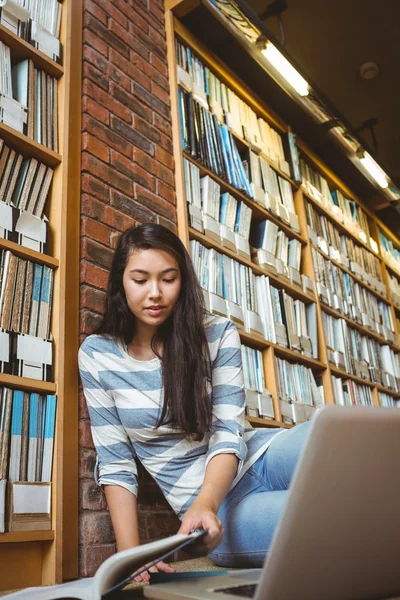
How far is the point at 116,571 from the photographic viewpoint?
0.71 meters

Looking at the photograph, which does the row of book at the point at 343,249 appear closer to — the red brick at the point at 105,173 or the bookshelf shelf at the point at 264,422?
the bookshelf shelf at the point at 264,422

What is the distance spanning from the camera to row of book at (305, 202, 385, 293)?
3.30 metres

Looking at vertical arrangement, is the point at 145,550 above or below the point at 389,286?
below

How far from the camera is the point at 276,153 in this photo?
3121 mm

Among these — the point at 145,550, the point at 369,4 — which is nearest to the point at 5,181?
the point at 145,550

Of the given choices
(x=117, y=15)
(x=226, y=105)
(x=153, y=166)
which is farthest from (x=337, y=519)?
(x=226, y=105)

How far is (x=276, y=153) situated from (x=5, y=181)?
76.7 inches

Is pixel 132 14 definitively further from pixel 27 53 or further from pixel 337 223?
pixel 337 223

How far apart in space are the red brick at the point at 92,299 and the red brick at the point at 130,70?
3.13 feet

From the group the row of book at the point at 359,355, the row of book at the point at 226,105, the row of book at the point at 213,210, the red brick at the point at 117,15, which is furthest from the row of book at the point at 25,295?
the row of book at the point at 359,355

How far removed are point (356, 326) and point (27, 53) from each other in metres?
2.52

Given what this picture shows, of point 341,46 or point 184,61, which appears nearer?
point 184,61

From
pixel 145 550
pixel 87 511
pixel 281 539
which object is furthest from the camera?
pixel 87 511

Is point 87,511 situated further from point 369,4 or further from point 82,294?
point 369,4
